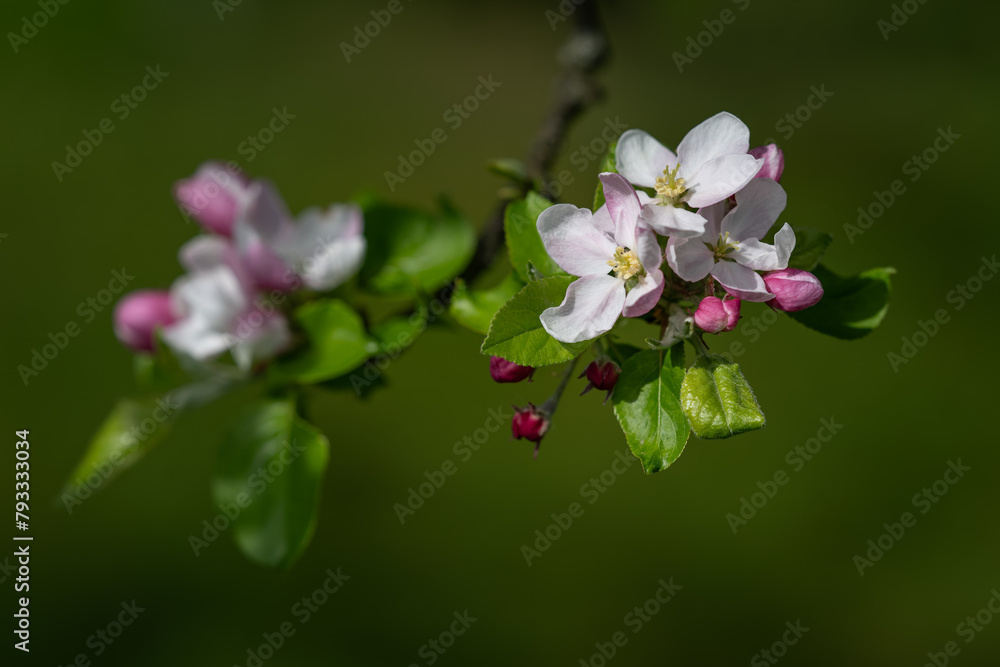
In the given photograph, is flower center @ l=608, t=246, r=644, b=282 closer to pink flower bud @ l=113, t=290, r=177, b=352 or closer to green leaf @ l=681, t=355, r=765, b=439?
green leaf @ l=681, t=355, r=765, b=439

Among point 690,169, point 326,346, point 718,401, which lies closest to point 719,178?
point 690,169

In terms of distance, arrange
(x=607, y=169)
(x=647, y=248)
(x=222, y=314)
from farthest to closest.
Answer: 1. (x=222, y=314)
2. (x=607, y=169)
3. (x=647, y=248)

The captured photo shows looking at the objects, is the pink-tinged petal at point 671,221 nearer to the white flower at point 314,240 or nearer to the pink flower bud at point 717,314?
the pink flower bud at point 717,314

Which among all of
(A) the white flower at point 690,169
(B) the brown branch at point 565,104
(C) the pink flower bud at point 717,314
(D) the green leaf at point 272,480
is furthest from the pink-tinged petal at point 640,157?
(D) the green leaf at point 272,480

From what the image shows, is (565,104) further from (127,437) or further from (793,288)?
(127,437)

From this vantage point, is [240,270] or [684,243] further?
[240,270]

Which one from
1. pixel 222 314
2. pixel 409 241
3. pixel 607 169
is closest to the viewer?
pixel 607 169
